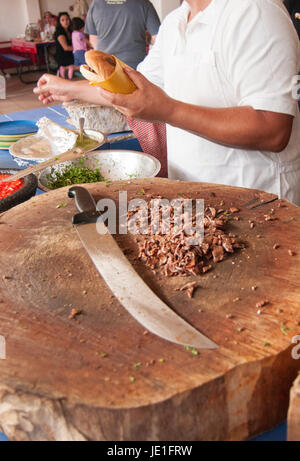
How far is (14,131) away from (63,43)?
7705 mm

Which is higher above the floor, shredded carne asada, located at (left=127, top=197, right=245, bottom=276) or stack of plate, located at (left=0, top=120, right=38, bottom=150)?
shredded carne asada, located at (left=127, top=197, right=245, bottom=276)

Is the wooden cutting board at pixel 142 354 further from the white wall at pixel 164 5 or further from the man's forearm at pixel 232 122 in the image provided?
the white wall at pixel 164 5

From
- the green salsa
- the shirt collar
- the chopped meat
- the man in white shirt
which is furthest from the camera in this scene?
the green salsa

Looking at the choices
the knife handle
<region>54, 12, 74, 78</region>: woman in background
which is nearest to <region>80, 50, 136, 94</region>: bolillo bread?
the knife handle

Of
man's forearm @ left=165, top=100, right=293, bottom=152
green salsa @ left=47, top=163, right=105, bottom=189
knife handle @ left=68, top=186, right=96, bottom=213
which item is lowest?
green salsa @ left=47, top=163, right=105, bottom=189

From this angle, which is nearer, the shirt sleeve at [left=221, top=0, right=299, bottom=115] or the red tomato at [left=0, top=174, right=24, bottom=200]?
the shirt sleeve at [left=221, top=0, right=299, bottom=115]

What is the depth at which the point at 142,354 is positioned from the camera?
0.82 metres

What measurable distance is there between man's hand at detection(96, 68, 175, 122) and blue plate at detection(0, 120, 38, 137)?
4.31 feet

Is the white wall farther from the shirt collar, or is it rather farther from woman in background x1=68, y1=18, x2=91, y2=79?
the shirt collar

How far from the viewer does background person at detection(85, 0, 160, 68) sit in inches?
171

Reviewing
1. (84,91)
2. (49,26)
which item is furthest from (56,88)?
(49,26)

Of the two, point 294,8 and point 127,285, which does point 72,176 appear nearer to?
point 127,285

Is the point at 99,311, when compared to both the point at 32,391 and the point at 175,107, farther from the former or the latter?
the point at 175,107

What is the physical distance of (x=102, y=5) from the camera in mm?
4387
